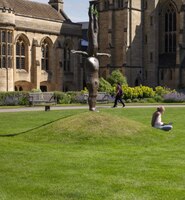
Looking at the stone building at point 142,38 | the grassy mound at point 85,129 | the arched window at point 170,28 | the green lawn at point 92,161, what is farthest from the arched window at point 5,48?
the grassy mound at point 85,129

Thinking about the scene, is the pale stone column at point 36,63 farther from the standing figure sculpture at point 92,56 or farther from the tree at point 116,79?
the standing figure sculpture at point 92,56

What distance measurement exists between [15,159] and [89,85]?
8497mm

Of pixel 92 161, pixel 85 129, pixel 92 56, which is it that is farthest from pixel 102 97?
pixel 92 161

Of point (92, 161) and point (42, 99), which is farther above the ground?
point (42, 99)

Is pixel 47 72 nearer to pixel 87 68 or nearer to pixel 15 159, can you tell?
pixel 87 68

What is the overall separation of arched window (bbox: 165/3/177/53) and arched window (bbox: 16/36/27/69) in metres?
18.7

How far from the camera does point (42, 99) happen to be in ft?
130

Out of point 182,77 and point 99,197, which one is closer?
point 99,197

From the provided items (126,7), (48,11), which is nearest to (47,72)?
(48,11)

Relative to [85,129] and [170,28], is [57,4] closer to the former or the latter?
[170,28]

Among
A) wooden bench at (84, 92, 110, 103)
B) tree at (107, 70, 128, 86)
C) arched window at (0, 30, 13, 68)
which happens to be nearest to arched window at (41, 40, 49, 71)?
arched window at (0, 30, 13, 68)

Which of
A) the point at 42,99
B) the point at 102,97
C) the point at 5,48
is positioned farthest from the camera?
the point at 5,48

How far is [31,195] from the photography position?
→ 31.8 feet

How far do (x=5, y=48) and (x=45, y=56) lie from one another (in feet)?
25.4
